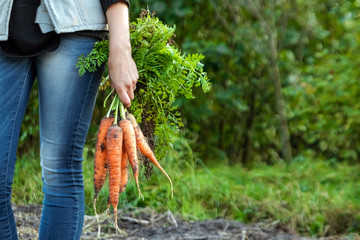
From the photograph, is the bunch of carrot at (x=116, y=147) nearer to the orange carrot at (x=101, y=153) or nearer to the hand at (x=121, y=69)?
the orange carrot at (x=101, y=153)

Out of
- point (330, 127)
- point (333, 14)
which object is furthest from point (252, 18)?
point (330, 127)

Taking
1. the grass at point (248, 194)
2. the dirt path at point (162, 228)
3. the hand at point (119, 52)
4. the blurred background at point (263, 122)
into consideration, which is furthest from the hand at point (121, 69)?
the blurred background at point (263, 122)

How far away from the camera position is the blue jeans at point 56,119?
189 cm

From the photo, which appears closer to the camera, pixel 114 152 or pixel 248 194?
pixel 114 152

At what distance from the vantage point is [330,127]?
5402 mm

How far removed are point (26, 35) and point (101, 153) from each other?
63 cm

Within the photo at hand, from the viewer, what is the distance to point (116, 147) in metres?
2.22

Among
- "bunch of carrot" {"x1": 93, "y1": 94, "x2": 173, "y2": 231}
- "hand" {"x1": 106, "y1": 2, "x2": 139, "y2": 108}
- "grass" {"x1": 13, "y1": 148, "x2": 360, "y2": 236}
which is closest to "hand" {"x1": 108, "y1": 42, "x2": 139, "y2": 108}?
"hand" {"x1": 106, "y1": 2, "x2": 139, "y2": 108}

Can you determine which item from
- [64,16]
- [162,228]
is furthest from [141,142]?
[162,228]

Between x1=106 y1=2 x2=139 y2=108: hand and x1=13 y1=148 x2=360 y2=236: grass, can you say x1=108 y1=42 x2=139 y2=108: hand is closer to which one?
x1=106 y1=2 x2=139 y2=108: hand

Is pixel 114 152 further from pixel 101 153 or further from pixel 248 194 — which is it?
pixel 248 194

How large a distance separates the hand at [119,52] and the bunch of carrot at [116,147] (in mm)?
268

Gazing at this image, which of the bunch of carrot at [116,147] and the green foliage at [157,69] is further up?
the green foliage at [157,69]

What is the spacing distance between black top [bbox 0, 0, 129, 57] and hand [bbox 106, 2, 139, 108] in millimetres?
42
